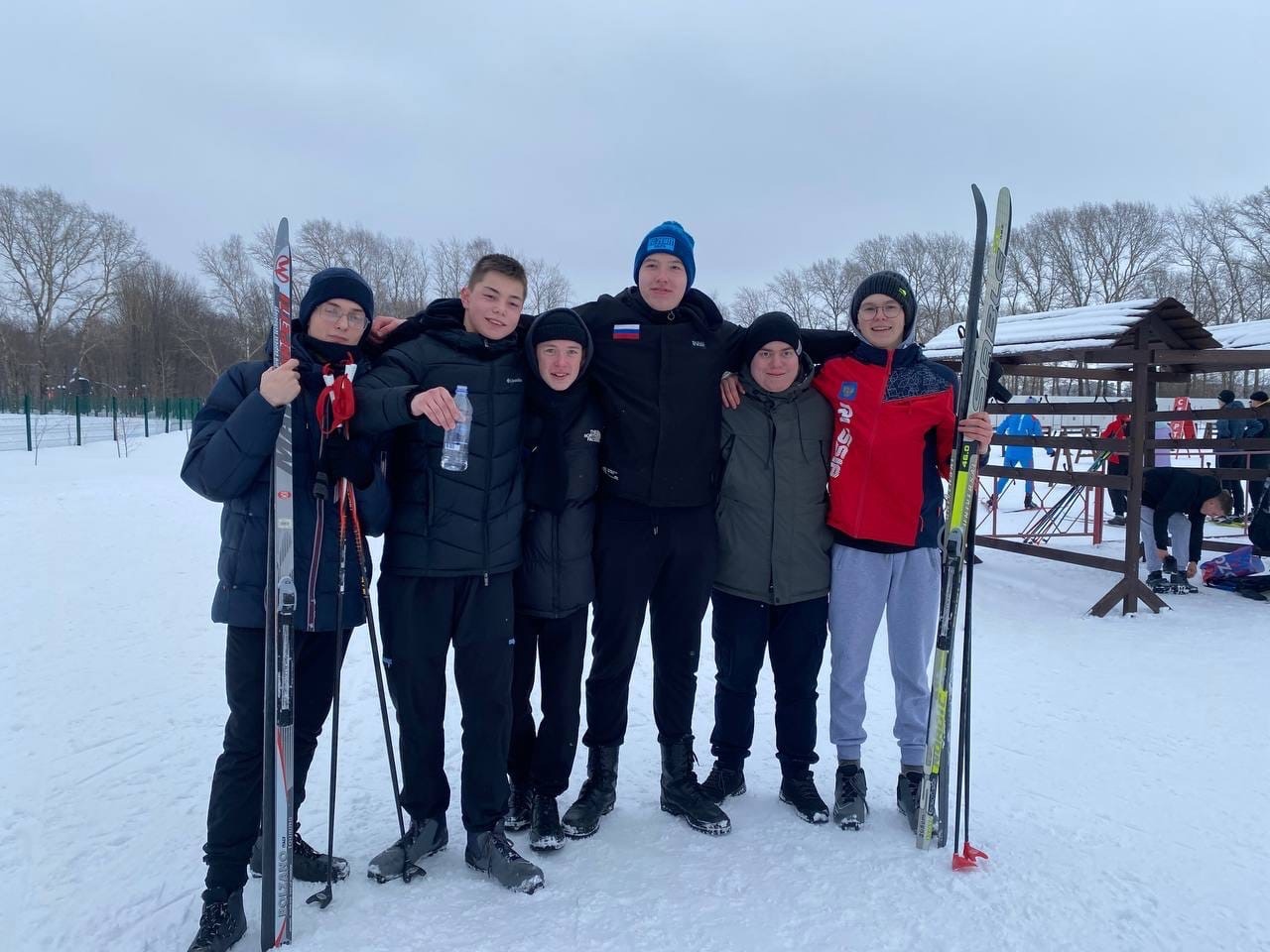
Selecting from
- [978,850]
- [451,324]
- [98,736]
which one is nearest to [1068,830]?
[978,850]

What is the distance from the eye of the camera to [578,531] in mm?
A: 2984

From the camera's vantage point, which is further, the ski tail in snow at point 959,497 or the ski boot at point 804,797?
the ski boot at point 804,797

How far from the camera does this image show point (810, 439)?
327cm

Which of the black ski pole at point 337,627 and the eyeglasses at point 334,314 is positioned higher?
the eyeglasses at point 334,314

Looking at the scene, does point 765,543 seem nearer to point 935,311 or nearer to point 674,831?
point 674,831

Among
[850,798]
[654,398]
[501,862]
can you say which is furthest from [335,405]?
[850,798]

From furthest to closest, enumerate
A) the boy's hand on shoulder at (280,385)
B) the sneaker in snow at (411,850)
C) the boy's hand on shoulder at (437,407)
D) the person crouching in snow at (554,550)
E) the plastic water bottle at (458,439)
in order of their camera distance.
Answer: the person crouching in snow at (554,550) < the sneaker in snow at (411,850) < the plastic water bottle at (458,439) < the boy's hand on shoulder at (437,407) < the boy's hand on shoulder at (280,385)

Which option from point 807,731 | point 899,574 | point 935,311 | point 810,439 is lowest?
point 807,731

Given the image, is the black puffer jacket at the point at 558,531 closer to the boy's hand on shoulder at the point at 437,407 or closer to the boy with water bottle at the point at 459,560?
the boy with water bottle at the point at 459,560

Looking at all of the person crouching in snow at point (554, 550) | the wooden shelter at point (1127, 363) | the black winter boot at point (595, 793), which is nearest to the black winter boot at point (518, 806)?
the person crouching in snow at point (554, 550)

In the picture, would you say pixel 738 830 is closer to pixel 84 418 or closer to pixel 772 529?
pixel 772 529

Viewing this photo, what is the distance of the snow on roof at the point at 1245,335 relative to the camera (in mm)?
10750

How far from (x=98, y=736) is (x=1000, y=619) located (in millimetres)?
6580

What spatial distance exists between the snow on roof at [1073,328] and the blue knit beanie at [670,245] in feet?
11.0
